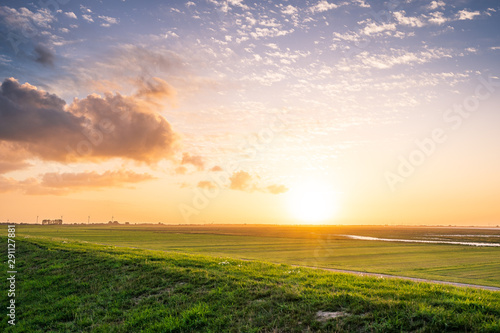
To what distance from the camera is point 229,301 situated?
1316 centimetres

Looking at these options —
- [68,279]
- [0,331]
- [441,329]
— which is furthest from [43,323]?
[441,329]

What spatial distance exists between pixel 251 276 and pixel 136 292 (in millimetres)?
5657

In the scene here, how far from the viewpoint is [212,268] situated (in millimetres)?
18594

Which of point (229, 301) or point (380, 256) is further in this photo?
point (380, 256)

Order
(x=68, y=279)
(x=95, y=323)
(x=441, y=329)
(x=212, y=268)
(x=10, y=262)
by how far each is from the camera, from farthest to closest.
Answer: (x=10, y=262) → (x=68, y=279) → (x=212, y=268) → (x=95, y=323) → (x=441, y=329)

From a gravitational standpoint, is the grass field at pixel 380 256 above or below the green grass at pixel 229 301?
below

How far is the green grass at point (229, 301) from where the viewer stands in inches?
396

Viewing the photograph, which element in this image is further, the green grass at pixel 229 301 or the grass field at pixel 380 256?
the grass field at pixel 380 256

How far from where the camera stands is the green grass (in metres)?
10.1

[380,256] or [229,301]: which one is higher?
[229,301]

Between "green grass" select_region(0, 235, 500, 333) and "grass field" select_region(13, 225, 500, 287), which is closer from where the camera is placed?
"green grass" select_region(0, 235, 500, 333)

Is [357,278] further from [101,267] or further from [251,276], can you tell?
[101,267]

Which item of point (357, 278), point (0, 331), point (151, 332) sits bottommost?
point (0, 331)

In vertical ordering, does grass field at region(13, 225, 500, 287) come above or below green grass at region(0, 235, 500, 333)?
below
